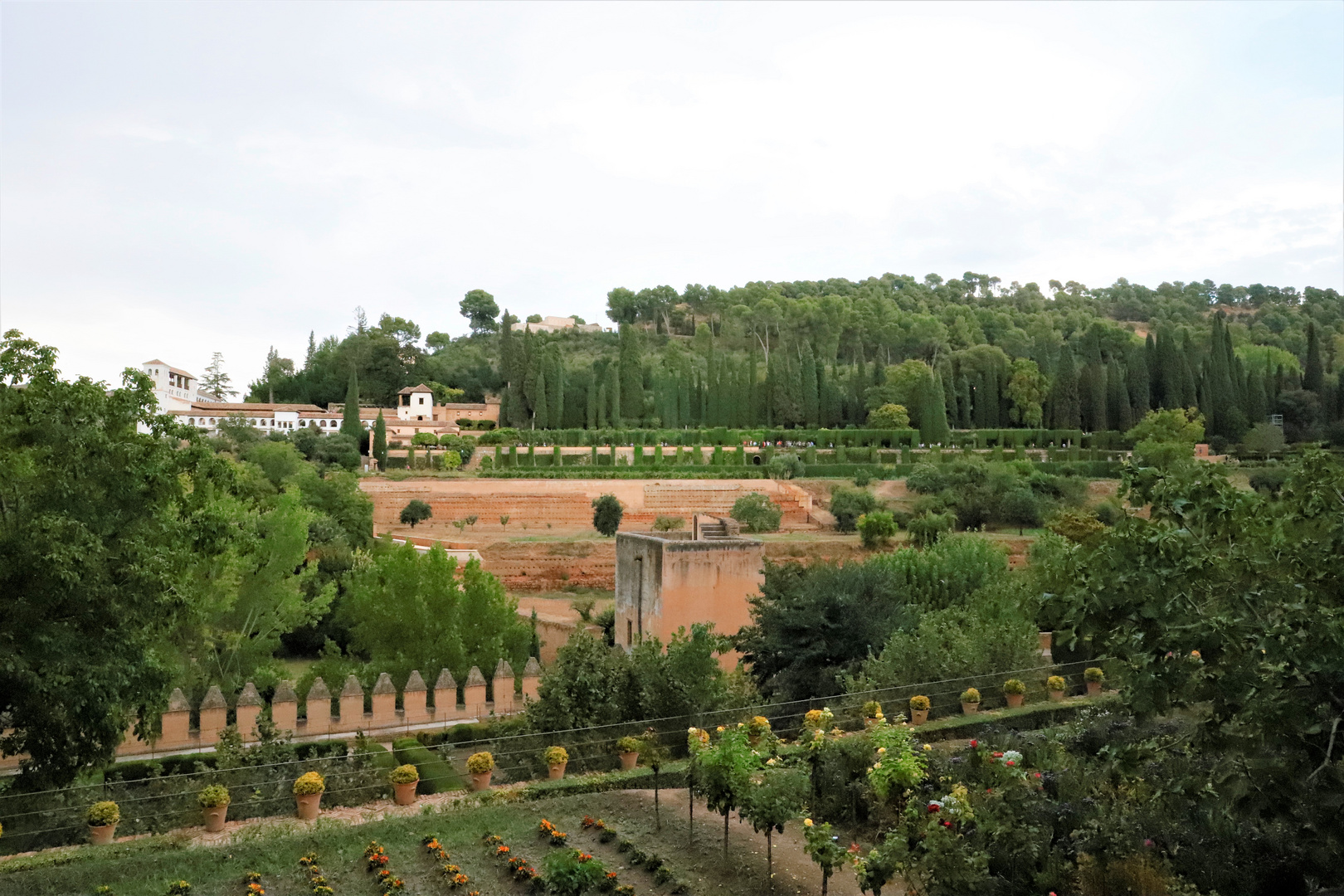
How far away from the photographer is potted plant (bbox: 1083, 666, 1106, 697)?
1363 cm

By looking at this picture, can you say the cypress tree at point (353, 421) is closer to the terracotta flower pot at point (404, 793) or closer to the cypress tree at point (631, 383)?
the cypress tree at point (631, 383)

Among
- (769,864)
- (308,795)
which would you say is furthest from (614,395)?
(769,864)

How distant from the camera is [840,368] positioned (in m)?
81.6

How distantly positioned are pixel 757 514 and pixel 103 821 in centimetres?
4006

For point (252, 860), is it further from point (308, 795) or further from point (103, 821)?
point (103, 821)

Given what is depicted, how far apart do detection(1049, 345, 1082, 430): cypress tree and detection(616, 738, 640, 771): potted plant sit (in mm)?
58540

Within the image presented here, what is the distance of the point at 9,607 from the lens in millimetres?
9391

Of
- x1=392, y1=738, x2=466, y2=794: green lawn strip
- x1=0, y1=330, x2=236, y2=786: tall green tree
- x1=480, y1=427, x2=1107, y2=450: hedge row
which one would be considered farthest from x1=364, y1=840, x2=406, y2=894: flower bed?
x1=480, y1=427, x2=1107, y2=450: hedge row

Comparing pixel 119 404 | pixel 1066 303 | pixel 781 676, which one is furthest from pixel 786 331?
pixel 119 404

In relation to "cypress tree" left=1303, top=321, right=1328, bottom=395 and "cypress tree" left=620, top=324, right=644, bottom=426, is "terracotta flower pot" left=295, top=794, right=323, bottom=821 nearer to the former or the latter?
"cypress tree" left=620, top=324, right=644, bottom=426

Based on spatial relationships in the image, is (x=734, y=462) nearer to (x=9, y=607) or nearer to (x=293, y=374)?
(x=293, y=374)

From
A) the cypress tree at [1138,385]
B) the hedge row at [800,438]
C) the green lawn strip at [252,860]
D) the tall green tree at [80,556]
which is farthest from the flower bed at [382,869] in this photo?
the cypress tree at [1138,385]

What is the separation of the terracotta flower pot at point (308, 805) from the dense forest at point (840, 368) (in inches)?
2216

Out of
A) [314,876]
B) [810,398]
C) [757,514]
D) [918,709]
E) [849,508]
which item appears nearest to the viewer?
[314,876]
